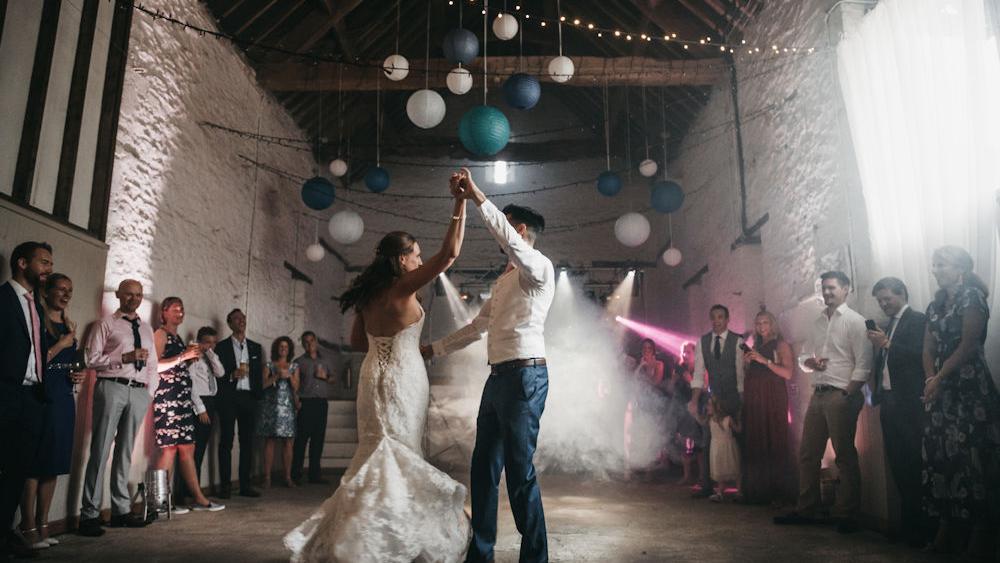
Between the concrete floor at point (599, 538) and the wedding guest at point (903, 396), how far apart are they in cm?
22

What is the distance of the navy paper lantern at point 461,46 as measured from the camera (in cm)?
598

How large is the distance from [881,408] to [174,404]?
4.82 m

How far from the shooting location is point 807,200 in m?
5.69

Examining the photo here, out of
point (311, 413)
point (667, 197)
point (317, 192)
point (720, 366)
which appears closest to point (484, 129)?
point (317, 192)

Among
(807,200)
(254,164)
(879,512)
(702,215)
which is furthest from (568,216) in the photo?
(879,512)

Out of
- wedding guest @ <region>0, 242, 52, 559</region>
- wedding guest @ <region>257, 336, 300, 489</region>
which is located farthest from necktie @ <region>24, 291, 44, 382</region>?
wedding guest @ <region>257, 336, 300, 489</region>

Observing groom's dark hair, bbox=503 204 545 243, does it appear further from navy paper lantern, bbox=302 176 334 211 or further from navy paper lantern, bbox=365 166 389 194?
navy paper lantern, bbox=365 166 389 194

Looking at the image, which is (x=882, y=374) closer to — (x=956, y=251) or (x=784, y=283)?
(x=956, y=251)

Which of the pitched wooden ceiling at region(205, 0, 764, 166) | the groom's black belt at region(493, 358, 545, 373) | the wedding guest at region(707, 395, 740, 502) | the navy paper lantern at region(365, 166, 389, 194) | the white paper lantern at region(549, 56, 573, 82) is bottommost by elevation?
the wedding guest at region(707, 395, 740, 502)

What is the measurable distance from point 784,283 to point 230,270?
581 centimetres

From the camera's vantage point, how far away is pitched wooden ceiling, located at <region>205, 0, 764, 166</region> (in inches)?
296

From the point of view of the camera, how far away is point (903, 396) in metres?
3.76

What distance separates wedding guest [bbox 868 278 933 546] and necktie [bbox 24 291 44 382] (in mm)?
4574

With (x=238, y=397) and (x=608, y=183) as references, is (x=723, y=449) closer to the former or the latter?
(x=608, y=183)
